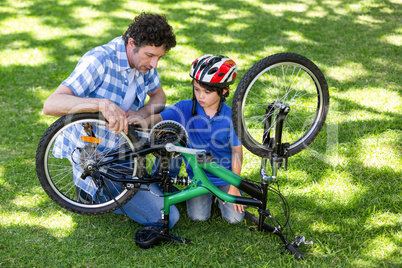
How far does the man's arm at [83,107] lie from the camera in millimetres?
2580

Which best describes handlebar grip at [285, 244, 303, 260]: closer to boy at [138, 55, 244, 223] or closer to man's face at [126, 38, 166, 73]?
boy at [138, 55, 244, 223]

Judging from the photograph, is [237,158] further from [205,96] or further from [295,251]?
[295,251]

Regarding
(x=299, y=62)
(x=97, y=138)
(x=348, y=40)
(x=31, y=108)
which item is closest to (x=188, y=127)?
(x=97, y=138)

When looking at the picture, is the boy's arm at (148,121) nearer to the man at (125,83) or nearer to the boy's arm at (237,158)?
the man at (125,83)

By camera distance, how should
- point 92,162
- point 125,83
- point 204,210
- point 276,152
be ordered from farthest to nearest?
point 204,210
point 125,83
point 92,162
point 276,152

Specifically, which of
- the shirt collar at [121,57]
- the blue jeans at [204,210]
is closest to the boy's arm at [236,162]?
the blue jeans at [204,210]

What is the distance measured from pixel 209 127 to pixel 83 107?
1.03 metres

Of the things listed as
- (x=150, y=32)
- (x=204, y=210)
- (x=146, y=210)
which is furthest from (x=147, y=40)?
(x=204, y=210)

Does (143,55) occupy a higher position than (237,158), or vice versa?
(143,55)

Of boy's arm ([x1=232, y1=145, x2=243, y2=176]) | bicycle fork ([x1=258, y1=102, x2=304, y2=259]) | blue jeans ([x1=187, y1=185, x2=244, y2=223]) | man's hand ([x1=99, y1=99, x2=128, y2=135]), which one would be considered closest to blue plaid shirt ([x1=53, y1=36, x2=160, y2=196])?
man's hand ([x1=99, y1=99, x2=128, y2=135])

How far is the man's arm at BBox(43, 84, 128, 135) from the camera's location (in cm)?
258

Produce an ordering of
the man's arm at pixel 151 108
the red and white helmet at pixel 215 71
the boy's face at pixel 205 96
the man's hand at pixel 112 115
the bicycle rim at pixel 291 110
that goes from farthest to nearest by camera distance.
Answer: the man's arm at pixel 151 108
the boy's face at pixel 205 96
the red and white helmet at pixel 215 71
the bicycle rim at pixel 291 110
the man's hand at pixel 112 115

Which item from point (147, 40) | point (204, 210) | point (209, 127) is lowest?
point (204, 210)

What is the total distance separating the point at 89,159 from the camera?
2.87 m
